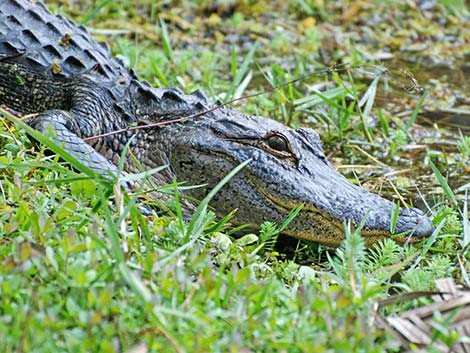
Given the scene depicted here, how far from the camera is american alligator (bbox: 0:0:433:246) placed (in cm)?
416

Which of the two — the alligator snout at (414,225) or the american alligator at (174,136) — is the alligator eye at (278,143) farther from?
the alligator snout at (414,225)

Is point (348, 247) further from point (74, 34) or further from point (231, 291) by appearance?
point (74, 34)

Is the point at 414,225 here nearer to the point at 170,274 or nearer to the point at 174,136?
the point at 174,136

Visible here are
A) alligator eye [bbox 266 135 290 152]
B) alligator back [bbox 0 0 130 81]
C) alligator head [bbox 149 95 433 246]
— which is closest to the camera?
alligator head [bbox 149 95 433 246]

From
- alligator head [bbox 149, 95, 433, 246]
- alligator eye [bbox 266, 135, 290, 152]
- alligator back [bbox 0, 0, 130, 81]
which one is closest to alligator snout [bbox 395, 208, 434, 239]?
alligator head [bbox 149, 95, 433, 246]

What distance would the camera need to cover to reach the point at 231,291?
2.80 metres

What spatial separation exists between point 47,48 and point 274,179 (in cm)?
190

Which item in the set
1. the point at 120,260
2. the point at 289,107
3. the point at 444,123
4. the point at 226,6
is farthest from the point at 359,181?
the point at 226,6

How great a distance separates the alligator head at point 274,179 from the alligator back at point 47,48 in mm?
870

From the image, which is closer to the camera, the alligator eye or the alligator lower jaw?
the alligator lower jaw

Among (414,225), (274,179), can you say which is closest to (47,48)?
(274,179)

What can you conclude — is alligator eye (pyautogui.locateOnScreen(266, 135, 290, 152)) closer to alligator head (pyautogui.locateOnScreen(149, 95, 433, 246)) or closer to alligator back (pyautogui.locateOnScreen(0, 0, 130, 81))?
alligator head (pyautogui.locateOnScreen(149, 95, 433, 246))

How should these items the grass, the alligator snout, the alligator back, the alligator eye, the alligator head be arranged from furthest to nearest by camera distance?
the alligator back
the alligator eye
the alligator head
the alligator snout
the grass

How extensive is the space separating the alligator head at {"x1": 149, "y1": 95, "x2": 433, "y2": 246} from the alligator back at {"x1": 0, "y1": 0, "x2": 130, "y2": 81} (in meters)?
0.87
